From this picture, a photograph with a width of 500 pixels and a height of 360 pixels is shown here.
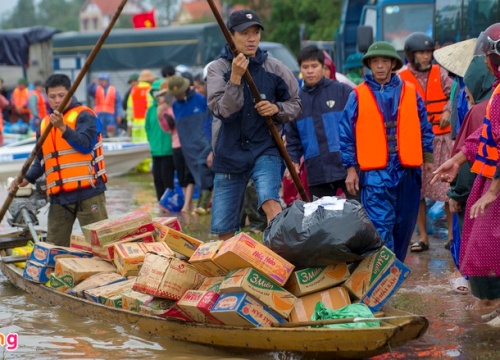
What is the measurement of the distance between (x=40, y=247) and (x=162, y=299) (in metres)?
1.93

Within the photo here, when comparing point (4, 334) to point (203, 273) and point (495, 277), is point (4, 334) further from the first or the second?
point (495, 277)

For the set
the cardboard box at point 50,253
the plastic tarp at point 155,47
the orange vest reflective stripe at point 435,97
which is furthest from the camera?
the plastic tarp at point 155,47

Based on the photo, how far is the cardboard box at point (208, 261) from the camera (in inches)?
267

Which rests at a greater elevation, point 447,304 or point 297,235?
point 297,235

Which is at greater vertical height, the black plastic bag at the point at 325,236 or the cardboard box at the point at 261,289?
the black plastic bag at the point at 325,236

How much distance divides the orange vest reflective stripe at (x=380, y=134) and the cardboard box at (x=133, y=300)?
7.05 ft

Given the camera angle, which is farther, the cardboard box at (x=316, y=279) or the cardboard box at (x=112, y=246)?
the cardboard box at (x=112, y=246)

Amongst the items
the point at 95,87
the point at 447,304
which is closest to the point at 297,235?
the point at 447,304

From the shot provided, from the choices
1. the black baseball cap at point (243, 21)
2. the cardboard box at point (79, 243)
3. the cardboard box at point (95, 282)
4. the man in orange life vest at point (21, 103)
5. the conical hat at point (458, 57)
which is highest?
the black baseball cap at point (243, 21)

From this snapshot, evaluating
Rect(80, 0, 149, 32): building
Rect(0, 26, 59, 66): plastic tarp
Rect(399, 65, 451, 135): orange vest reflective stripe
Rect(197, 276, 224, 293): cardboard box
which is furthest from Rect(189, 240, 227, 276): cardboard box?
Rect(80, 0, 149, 32): building

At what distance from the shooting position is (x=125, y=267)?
324 inches

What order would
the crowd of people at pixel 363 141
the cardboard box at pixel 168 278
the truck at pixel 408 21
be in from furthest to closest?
the truck at pixel 408 21 < the cardboard box at pixel 168 278 < the crowd of people at pixel 363 141

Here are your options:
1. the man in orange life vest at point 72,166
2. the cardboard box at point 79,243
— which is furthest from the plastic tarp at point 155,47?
the cardboard box at point 79,243

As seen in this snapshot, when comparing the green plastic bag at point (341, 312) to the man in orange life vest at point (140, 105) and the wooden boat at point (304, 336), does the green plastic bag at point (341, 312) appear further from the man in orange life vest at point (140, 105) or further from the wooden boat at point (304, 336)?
the man in orange life vest at point (140, 105)
